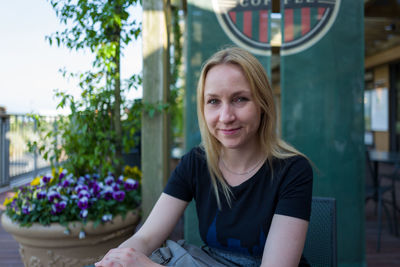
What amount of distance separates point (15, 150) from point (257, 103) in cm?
628

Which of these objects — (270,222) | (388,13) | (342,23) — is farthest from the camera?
(388,13)

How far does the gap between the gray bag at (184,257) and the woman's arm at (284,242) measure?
0.15 metres

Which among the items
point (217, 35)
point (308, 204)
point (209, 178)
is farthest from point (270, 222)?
point (217, 35)

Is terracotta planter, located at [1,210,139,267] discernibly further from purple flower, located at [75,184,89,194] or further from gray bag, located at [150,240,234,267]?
gray bag, located at [150,240,234,267]

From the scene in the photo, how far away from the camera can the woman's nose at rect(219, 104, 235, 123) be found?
120cm

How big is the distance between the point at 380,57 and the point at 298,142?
1001cm

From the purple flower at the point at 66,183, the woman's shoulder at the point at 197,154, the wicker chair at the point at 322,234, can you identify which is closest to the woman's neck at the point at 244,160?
the woman's shoulder at the point at 197,154

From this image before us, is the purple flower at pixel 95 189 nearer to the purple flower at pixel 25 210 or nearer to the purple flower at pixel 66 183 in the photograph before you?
the purple flower at pixel 66 183

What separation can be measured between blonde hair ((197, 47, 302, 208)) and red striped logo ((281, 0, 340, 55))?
1258mm

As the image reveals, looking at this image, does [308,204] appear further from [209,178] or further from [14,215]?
[14,215]

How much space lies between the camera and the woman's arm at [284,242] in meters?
1.05

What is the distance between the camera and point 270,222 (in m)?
1.18

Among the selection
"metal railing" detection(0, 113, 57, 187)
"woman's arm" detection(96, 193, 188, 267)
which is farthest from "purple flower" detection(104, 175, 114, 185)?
"metal railing" detection(0, 113, 57, 187)

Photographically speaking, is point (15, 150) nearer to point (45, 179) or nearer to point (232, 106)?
point (45, 179)
